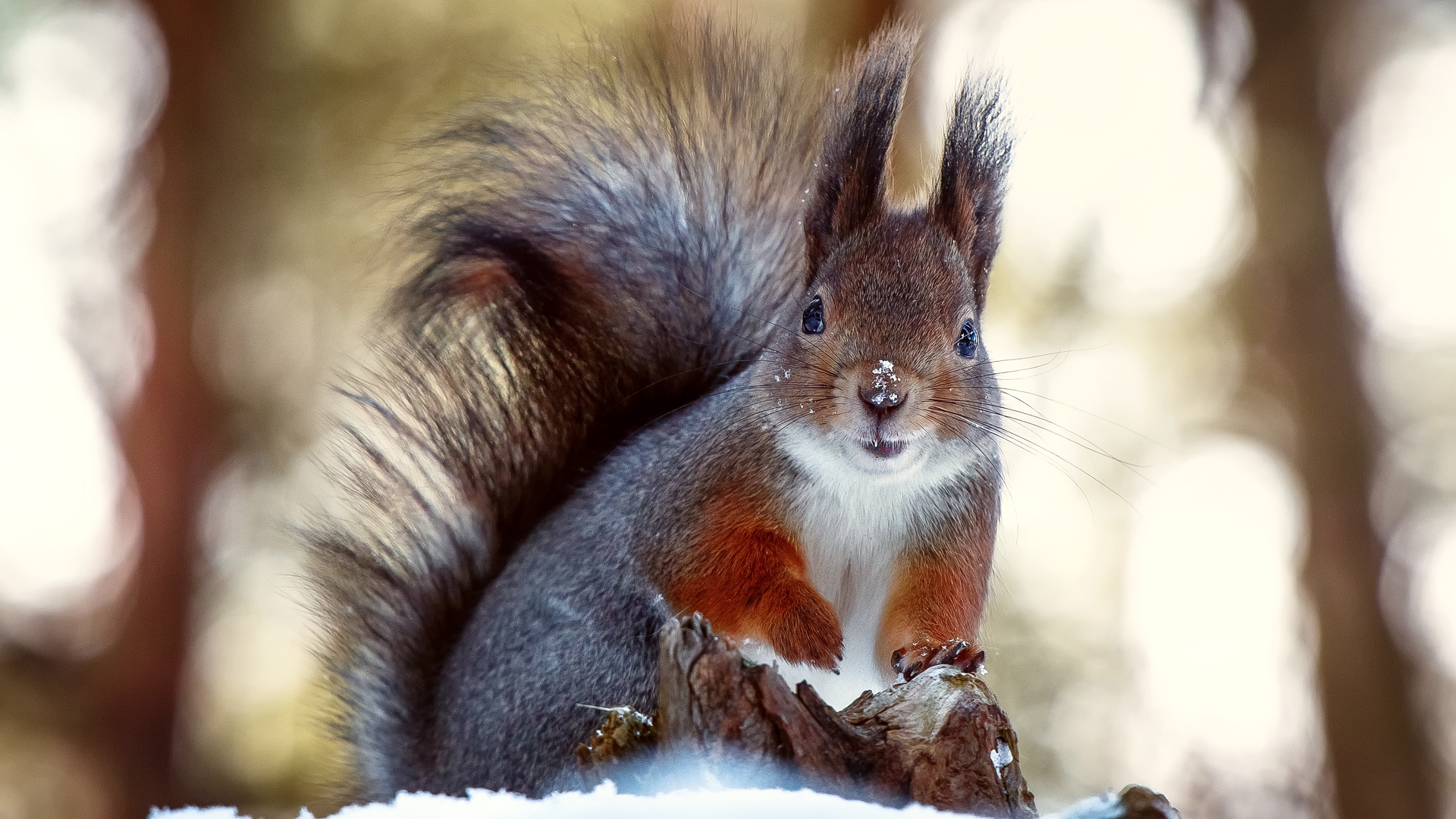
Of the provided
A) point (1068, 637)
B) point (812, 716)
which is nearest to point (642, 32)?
point (812, 716)

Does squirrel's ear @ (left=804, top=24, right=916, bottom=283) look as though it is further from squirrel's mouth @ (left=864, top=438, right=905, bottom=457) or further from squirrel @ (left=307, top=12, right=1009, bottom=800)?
squirrel's mouth @ (left=864, top=438, right=905, bottom=457)

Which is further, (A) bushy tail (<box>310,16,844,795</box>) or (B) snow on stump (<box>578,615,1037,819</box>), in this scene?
(A) bushy tail (<box>310,16,844,795</box>)

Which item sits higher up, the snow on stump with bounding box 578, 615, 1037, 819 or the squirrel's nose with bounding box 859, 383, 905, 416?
the squirrel's nose with bounding box 859, 383, 905, 416

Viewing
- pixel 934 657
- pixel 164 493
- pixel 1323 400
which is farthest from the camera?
pixel 164 493

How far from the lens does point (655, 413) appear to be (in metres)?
1.78

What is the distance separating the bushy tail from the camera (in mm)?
1696

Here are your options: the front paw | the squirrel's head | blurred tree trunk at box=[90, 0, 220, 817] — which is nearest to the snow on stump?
the front paw

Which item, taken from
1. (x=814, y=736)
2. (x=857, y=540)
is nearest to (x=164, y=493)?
(x=857, y=540)

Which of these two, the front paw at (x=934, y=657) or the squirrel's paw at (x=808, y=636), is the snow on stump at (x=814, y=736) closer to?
the front paw at (x=934, y=657)

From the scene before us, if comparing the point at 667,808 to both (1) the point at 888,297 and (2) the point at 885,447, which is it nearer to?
(2) the point at 885,447

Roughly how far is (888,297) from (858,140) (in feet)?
0.72

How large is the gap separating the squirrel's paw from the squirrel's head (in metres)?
0.17

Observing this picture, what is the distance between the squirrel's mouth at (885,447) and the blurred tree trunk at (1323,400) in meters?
1.91

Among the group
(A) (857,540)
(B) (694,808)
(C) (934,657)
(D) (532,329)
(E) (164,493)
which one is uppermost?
(E) (164,493)
